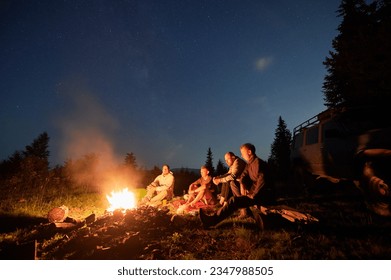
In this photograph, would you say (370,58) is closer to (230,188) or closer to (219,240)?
(230,188)

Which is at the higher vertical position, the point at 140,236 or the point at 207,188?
the point at 207,188

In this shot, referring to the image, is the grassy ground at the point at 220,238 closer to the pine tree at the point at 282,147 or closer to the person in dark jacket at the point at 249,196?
the person in dark jacket at the point at 249,196

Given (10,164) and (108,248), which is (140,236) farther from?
(10,164)

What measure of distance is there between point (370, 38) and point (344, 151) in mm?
7325

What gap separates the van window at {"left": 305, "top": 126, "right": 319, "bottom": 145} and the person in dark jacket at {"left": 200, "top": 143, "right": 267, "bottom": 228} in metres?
3.56

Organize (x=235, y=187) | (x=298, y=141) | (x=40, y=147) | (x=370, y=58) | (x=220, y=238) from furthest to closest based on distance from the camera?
(x=40, y=147)
(x=370, y=58)
(x=298, y=141)
(x=235, y=187)
(x=220, y=238)

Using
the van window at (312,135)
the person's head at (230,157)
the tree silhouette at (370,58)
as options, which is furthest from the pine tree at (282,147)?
the person's head at (230,157)

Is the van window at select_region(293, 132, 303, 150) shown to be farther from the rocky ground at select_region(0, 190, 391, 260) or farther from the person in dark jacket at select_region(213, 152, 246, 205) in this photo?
the person in dark jacket at select_region(213, 152, 246, 205)

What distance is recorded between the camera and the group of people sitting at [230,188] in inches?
167

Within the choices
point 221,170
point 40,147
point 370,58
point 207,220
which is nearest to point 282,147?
point 221,170

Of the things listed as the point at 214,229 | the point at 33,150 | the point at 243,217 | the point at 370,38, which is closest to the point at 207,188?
the point at 243,217

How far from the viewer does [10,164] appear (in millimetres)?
25016

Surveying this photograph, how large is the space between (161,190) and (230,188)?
3.20 m

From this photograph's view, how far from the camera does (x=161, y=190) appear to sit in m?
8.25
